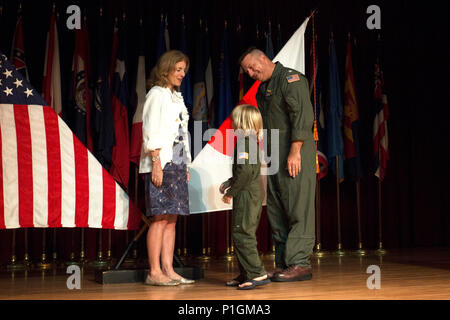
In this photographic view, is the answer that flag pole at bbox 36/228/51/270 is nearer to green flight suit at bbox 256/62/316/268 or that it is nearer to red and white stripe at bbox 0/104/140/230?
red and white stripe at bbox 0/104/140/230

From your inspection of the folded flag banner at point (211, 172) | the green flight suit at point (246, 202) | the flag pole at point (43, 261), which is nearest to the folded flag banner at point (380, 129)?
the folded flag banner at point (211, 172)

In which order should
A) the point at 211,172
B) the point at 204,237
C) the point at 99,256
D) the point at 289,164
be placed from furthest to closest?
the point at 204,237 < the point at 99,256 < the point at 211,172 < the point at 289,164

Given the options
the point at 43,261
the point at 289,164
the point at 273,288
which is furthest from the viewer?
the point at 43,261

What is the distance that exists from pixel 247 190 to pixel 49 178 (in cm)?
131

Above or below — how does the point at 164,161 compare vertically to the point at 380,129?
below

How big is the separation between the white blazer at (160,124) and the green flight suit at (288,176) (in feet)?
2.10

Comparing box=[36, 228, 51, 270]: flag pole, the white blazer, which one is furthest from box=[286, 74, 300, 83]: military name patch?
box=[36, 228, 51, 270]: flag pole

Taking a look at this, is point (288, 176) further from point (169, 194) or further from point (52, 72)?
point (52, 72)

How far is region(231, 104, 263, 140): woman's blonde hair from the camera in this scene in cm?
321

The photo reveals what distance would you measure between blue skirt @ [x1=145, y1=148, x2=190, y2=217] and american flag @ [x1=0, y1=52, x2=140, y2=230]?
0.36 m

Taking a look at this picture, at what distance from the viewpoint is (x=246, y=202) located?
3266 millimetres

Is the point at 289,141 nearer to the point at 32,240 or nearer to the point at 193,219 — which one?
the point at 193,219

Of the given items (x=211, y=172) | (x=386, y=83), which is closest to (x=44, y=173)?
(x=211, y=172)

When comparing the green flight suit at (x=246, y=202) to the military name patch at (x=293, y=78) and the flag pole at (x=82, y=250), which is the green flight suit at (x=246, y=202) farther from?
the flag pole at (x=82, y=250)
